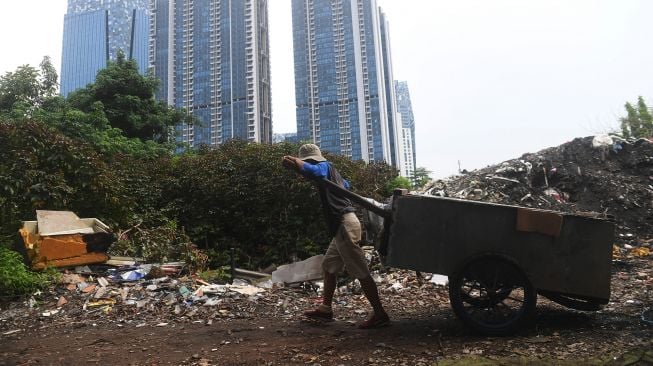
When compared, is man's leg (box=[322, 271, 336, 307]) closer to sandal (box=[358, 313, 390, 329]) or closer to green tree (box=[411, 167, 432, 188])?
sandal (box=[358, 313, 390, 329])

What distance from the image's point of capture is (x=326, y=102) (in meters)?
25.9

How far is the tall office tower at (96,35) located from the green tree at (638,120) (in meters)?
39.5

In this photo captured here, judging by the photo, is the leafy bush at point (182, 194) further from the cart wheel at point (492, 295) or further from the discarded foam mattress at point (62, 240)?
the cart wheel at point (492, 295)

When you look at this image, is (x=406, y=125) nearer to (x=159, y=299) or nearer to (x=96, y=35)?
(x=96, y=35)

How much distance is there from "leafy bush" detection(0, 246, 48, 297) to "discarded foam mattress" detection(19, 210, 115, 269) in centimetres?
22

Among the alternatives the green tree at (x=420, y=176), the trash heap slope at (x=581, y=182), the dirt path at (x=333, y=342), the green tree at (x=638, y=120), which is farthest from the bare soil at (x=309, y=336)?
the green tree at (x=638, y=120)

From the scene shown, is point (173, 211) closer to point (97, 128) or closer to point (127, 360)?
point (97, 128)

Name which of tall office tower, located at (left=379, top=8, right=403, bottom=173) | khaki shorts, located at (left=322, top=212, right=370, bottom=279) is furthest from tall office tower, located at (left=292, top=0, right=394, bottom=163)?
khaki shorts, located at (left=322, top=212, right=370, bottom=279)

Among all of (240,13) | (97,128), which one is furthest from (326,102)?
(97,128)

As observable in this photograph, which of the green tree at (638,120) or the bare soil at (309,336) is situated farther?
the green tree at (638,120)

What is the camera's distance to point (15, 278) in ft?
18.1

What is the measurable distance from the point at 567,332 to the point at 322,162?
2.42m

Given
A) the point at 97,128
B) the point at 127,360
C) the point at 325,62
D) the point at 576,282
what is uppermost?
the point at 325,62

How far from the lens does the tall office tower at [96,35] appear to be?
141 ft
